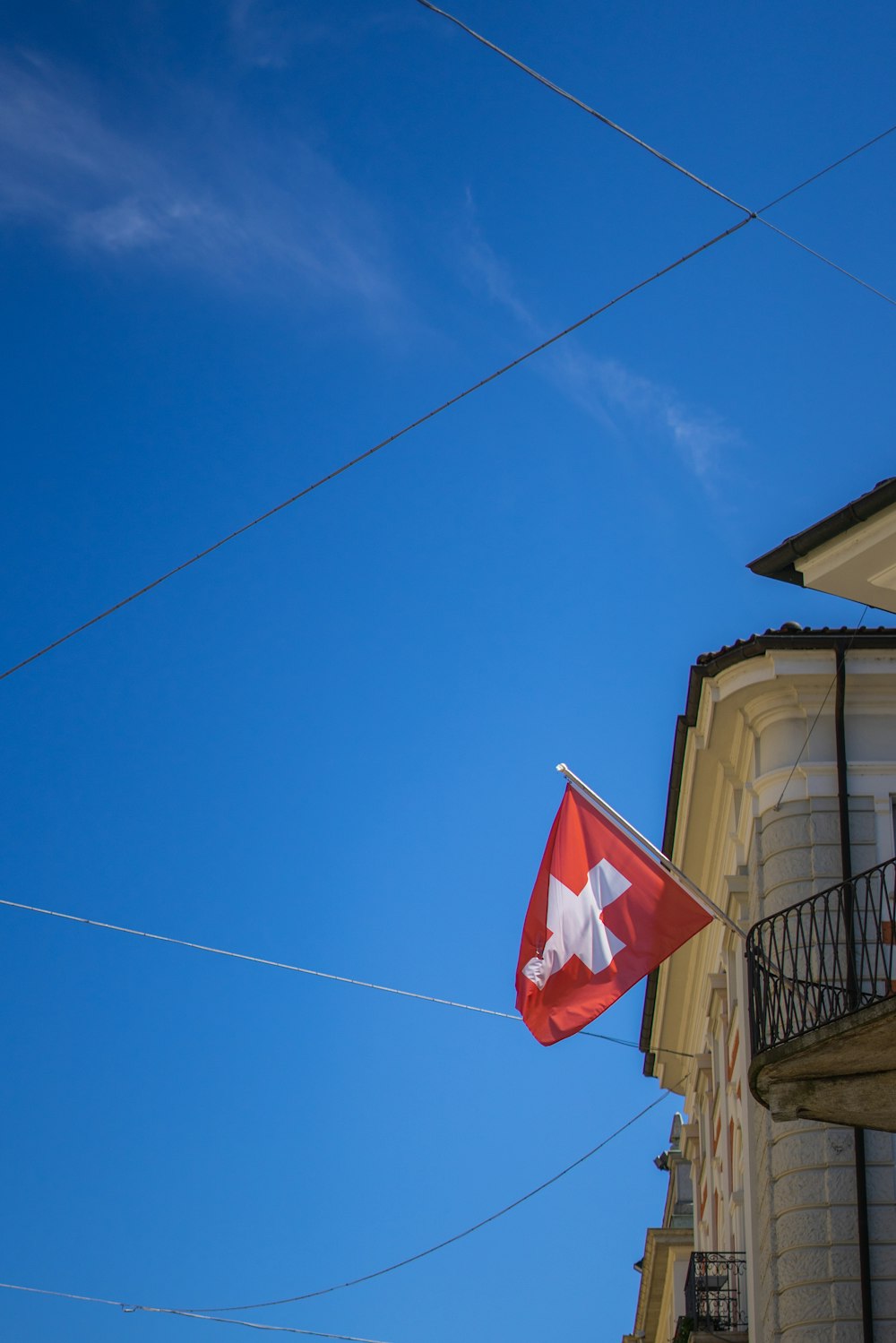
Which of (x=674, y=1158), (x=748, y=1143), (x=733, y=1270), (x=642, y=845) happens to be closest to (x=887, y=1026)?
(x=642, y=845)

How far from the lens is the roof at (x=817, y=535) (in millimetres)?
12711

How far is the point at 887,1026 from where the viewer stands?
1120 cm

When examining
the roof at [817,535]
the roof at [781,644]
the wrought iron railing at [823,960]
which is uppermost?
the roof at [781,644]

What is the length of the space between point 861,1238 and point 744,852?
4.18 meters

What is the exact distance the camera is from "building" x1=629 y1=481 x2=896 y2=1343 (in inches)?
491

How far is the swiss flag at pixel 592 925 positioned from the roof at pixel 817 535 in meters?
2.47

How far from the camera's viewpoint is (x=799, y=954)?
16172 millimetres

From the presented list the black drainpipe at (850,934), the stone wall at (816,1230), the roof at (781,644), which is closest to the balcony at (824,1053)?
the black drainpipe at (850,934)

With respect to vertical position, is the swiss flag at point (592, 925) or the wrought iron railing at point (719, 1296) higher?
the swiss flag at point (592, 925)

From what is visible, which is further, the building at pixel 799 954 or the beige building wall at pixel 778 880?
the beige building wall at pixel 778 880

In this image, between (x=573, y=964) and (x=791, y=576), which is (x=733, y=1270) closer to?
(x=573, y=964)

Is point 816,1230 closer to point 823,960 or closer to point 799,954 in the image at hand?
point 799,954

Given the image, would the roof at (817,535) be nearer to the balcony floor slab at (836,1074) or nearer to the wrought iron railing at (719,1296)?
the balcony floor slab at (836,1074)

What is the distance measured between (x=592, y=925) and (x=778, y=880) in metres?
3.24
